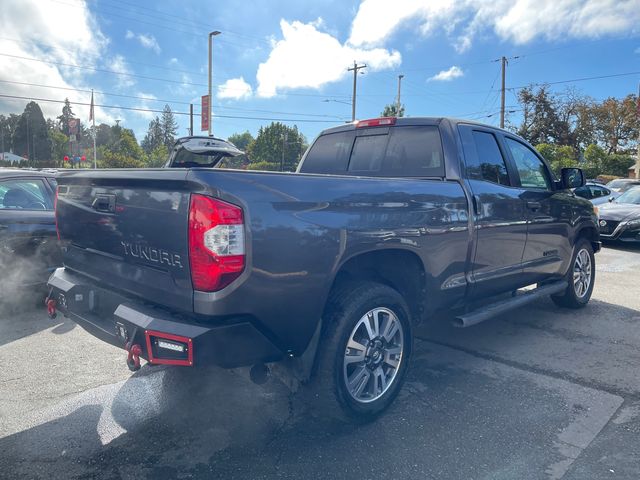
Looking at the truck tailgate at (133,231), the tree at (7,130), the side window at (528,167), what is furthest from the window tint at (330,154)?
the tree at (7,130)

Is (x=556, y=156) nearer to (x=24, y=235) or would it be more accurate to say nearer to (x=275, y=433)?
(x=24, y=235)

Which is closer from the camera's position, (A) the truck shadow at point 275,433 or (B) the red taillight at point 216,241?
(B) the red taillight at point 216,241

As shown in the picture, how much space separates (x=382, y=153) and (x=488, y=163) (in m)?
0.92

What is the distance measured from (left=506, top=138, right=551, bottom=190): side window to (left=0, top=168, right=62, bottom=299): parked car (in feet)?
16.3

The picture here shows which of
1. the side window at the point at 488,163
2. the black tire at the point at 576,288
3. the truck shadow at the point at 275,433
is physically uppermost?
the side window at the point at 488,163

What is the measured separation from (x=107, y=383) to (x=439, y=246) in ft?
8.74

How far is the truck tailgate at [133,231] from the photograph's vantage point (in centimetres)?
243

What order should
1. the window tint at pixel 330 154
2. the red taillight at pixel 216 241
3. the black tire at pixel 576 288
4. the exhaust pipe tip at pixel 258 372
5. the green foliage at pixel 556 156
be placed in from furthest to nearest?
the green foliage at pixel 556 156 → the black tire at pixel 576 288 → the window tint at pixel 330 154 → the exhaust pipe tip at pixel 258 372 → the red taillight at pixel 216 241

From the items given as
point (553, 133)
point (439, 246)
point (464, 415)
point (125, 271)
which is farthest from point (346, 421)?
point (553, 133)

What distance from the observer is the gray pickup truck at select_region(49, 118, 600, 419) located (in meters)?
2.35

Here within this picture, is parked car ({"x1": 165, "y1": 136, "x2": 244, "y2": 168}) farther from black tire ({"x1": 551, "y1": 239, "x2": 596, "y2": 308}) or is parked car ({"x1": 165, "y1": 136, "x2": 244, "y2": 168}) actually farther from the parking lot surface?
black tire ({"x1": 551, "y1": 239, "x2": 596, "y2": 308})

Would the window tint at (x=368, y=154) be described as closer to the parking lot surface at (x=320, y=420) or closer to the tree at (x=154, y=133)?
the parking lot surface at (x=320, y=420)

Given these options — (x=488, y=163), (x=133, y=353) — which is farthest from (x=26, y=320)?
(x=488, y=163)

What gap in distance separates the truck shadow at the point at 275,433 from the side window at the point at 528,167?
196 centimetres
